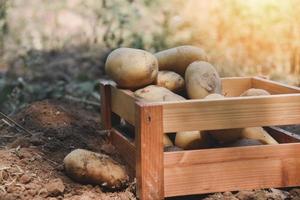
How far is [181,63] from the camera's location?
7.50 feet

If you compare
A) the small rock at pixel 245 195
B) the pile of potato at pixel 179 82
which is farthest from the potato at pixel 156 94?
the small rock at pixel 245 195

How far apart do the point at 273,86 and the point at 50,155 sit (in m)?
0.92

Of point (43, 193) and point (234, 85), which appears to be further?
point (234, 85)

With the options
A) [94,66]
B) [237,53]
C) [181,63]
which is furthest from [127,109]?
[94,66]

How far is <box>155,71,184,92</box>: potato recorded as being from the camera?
2.20 meters

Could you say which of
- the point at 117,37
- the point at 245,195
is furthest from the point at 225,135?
the point at 117,37

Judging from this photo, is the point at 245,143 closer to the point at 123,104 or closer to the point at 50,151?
the point at 123,104

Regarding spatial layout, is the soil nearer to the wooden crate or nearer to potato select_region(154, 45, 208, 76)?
the wooden crate

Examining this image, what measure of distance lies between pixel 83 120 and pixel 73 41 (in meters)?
2.13

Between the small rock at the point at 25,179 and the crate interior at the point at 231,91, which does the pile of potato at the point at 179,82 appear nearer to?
the crate interior at the point at 231,91

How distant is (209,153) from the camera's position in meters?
1.87

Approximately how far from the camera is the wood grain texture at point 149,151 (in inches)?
71.1

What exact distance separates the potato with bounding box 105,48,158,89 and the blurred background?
63.1 inches

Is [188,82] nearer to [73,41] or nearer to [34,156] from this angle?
[34,156]
